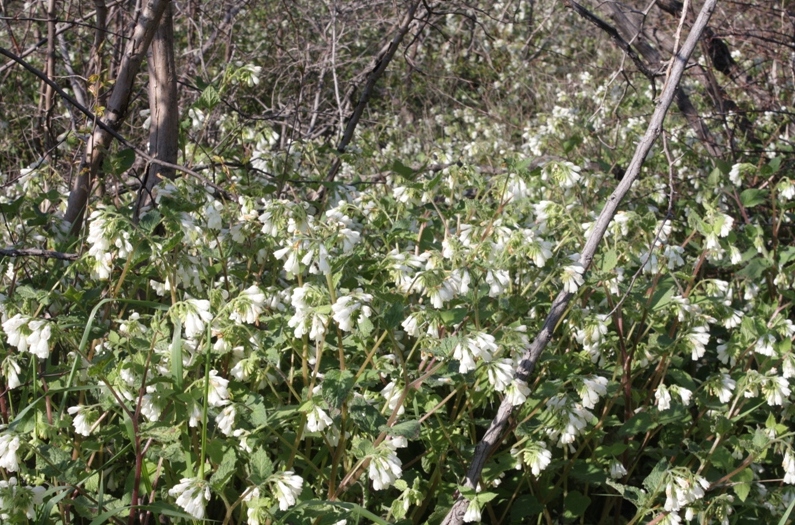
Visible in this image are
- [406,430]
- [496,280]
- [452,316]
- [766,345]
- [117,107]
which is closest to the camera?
[406,430]

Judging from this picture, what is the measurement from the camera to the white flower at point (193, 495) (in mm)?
1806

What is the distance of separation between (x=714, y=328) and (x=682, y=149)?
4.01 feet

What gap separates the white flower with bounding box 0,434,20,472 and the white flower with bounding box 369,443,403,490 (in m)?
0.79

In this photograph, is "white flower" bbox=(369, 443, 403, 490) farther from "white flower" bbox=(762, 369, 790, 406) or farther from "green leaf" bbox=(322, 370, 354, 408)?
"white flower" bbox=(762, 369, 790, 406)

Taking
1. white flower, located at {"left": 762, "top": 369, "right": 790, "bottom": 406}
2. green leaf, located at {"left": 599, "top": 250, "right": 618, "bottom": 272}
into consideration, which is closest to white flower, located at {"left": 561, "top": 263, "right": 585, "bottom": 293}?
green leaf, located at {"left": 599, "top": 250, "right": 618, "bottom": 272}

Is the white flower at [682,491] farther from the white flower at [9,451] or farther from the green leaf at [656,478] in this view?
the white flower at [9,451]

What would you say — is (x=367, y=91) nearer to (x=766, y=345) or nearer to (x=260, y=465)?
(x=766, y=345)

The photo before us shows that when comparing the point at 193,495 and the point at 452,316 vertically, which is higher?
the point at 452,316

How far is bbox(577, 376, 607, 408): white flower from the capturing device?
7.33ft

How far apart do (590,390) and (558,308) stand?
234 millimetres

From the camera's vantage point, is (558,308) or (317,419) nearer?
(317,419)

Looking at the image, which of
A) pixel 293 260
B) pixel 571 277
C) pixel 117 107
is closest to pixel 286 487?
pixel 293 260

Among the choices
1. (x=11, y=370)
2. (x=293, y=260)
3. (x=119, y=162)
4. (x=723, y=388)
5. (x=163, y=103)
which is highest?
(x=163, y=103)

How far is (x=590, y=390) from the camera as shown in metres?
2.24
